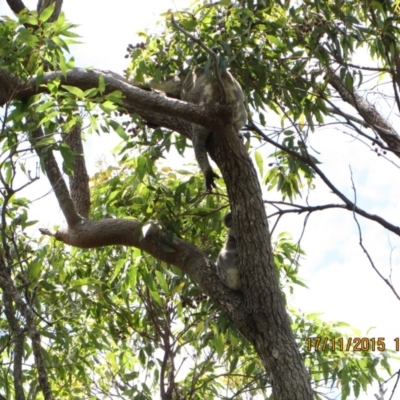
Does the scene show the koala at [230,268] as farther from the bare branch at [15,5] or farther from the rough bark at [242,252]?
the bare branch at [15,5]

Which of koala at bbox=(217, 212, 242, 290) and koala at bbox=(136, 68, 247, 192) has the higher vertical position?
koala at bbox=(136, 68, 247, 192)

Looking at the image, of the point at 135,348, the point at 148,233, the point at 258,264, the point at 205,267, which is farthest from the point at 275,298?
the point at 135,348

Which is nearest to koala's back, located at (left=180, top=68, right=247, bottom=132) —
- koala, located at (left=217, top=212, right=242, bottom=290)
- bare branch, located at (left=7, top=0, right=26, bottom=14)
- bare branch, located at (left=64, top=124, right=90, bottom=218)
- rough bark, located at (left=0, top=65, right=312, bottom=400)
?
rough bark, located at (left=0, top=65, right=312, bottom=400)

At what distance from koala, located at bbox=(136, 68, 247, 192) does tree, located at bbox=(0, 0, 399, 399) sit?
10 cm

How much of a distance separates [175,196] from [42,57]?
57.7 inches

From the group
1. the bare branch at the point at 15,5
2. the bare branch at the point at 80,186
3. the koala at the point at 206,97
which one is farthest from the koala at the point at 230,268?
the bare branch at the point at 15,5

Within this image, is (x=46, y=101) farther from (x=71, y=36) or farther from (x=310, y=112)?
(x=310, y=112)

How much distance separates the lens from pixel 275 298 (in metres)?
4.47
